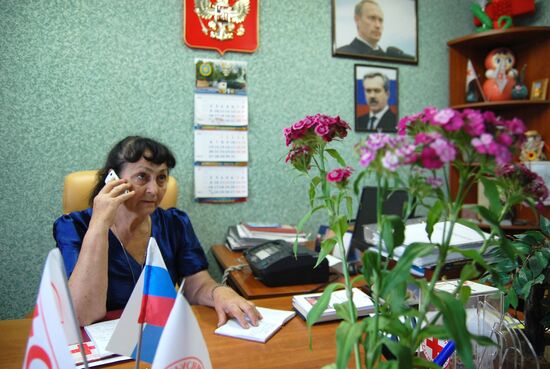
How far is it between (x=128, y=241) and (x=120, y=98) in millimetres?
900

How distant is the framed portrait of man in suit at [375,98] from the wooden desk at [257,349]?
160 centimetres

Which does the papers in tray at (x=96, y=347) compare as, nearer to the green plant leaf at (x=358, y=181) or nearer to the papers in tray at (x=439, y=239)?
the green plant leaf at (x=358, y=181)

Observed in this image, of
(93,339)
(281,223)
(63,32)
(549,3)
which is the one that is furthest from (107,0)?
(549,3)

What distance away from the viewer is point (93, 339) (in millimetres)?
919

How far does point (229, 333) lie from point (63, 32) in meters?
1.69

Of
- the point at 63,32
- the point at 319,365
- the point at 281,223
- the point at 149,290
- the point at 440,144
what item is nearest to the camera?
the point at 440,144

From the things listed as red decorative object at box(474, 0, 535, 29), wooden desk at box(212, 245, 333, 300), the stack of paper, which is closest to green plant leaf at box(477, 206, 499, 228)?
wooden desk at box(212, 245, 333, 300)

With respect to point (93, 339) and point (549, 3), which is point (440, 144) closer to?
point (93, 339)

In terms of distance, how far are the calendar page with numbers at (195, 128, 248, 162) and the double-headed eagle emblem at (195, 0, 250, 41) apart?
0.51m

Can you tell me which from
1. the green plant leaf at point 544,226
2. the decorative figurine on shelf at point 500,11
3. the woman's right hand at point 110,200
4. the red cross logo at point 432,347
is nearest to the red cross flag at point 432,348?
the red cross logo at point 432,347

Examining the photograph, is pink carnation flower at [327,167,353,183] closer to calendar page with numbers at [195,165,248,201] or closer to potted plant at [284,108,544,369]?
potted plant at [284,108,544,369]

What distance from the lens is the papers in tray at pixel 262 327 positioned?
95 centimetres

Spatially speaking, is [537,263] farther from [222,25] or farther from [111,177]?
[222,25]

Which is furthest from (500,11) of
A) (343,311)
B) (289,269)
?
(343,311)
